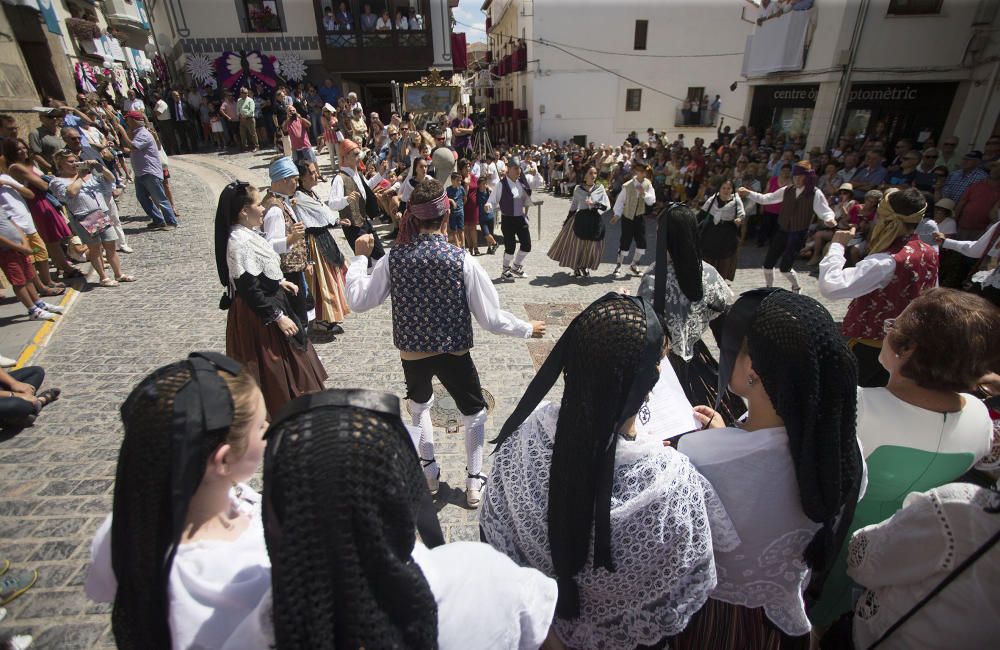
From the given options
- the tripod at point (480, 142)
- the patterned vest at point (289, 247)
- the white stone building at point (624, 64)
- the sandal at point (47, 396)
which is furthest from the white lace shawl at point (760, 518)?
the white stone building at point (624, 64)

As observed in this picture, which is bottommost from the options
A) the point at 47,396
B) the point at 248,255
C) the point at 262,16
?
the point at 47,396

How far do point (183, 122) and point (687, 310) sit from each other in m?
20.6

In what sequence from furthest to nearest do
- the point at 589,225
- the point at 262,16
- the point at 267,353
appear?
1. the point at 262,16
2. the point at 589,225
3. the point at 267,353

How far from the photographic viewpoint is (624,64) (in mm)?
26594

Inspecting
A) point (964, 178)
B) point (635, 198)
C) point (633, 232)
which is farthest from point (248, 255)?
point (964, 178)

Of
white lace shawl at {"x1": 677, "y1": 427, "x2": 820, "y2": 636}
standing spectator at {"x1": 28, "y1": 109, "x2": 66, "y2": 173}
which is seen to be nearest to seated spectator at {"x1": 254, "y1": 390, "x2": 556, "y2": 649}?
white lace shawl at {"x1": 677, "y1": 427, "x2": 820, "y2": 636}

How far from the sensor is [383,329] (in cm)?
607

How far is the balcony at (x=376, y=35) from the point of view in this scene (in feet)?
67.9

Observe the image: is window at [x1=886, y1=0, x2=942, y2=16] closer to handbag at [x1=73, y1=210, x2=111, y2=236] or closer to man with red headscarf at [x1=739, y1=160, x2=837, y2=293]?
man with red headscarf at [x1=739, y1=160, x2=837, y2=293]

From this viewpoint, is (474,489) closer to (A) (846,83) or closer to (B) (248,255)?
(B) (248,255)

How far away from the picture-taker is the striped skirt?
8023 millimetres

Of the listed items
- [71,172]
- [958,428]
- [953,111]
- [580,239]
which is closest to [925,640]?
[958,428]

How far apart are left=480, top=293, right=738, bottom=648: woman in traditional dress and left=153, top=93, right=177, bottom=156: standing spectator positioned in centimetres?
2051

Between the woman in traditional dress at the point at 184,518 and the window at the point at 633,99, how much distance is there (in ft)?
99.2
